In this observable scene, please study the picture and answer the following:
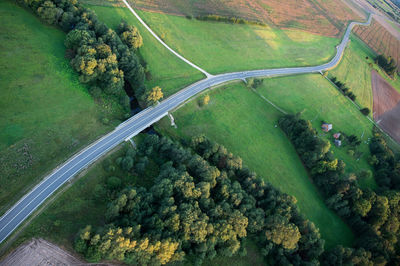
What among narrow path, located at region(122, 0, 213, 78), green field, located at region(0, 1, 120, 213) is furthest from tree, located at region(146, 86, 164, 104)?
narrow path, located at region(122, 0, 213, 78)

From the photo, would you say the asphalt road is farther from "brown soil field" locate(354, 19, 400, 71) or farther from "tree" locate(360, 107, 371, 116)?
"brown soil field" locate(354, 19, 400, 71)

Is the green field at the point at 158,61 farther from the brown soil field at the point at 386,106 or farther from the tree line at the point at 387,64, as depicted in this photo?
the tree line at the point at 387,64

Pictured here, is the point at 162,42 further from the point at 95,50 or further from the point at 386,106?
the point at 386,106

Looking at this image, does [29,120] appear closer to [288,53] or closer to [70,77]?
[70,77]

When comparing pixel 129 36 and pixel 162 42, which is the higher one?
pixel 129 36

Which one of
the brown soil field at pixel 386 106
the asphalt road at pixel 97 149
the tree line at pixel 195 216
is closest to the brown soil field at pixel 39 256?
the tree line at pixel 195 216

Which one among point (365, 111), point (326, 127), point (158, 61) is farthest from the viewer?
point (365, 111)

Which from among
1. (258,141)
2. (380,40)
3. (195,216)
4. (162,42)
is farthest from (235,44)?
(380,40)
